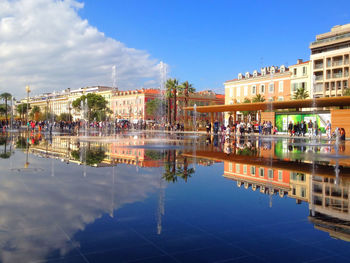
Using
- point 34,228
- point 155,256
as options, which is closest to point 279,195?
point 155,256

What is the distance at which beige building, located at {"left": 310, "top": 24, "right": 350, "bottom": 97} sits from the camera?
176ft

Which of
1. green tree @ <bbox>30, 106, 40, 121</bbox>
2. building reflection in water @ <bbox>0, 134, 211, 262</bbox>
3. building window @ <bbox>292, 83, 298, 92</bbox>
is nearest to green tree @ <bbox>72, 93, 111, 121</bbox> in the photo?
green tree @ <bbox>30, 106, 40, 121</bbox>

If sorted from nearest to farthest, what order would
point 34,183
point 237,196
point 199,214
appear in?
point 199,214 < point 237,196 < point 34,183

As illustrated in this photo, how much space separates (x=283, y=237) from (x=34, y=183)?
17.0ft

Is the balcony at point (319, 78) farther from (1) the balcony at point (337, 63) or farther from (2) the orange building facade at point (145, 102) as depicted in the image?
(2) the orange building facade at point (145, 102)

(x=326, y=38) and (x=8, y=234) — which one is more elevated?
(x=326, y=38)

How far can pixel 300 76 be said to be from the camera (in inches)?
2301

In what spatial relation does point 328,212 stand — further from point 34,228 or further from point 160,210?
point 34,228

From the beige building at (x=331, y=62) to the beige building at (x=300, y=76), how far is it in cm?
86

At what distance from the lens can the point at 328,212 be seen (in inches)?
199

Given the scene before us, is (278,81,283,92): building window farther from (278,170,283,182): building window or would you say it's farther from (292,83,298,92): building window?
(278,170,283,182): building window

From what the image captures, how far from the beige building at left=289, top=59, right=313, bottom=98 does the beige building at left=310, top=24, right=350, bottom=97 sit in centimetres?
86

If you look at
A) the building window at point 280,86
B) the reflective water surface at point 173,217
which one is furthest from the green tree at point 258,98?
the reflective water surface at point 173,217

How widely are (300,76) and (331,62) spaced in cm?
525
